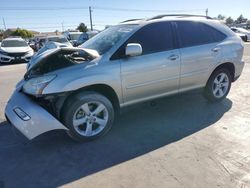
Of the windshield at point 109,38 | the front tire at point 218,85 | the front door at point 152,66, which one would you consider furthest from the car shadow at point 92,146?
the windshield at point 109,38

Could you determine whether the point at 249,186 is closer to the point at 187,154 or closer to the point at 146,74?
the point at 187,154

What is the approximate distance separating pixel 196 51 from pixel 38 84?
2856mm

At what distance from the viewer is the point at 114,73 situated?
381cm

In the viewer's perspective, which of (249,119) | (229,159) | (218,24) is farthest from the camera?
(218,24)

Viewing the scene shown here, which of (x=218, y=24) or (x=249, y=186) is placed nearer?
(x=249, y=186)

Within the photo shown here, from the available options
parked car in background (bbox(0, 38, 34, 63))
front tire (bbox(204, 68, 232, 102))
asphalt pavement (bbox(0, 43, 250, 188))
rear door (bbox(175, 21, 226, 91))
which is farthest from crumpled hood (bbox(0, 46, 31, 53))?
front tire (bbox(204, 68, 232, 102))

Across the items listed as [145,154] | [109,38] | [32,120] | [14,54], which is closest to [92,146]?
[145,154]

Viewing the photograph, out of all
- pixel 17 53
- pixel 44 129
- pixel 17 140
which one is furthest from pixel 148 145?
pixel 17 53

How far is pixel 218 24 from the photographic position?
5223 mm

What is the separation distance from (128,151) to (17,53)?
40.7 feet

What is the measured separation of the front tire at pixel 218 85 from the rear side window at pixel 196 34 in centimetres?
69

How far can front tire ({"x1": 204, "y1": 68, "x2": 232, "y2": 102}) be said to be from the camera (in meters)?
5.19

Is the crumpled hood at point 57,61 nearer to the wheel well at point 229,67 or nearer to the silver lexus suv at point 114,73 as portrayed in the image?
the silver lexus suv at point 114,73

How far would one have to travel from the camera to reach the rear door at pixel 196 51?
4.63 metres
